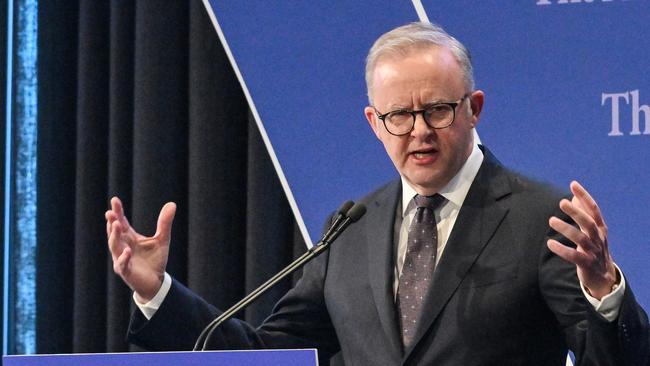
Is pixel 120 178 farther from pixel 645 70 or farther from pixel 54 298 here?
pixel 645 70

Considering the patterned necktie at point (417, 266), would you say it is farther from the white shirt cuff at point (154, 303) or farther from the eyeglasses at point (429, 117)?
the white shirt cuff at point (154, 303)

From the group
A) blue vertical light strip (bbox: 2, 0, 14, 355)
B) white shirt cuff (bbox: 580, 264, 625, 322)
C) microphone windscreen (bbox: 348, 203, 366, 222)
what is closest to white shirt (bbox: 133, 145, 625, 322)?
microphone windscreen (bbox: 348, 203, 366, 222)

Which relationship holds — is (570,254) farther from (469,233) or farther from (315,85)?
(315,85)

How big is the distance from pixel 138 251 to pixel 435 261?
65 cm

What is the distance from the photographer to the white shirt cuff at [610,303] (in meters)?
1.93

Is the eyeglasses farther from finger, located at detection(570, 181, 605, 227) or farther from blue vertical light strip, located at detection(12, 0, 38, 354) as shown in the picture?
blue vertical light strip, located at detection(12, 0, 38, 354)

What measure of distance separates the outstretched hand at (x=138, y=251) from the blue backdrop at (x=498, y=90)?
3.61 feet

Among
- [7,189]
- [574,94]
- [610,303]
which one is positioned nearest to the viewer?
[610,303]

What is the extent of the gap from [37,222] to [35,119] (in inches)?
15.2

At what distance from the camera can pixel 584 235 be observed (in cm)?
186

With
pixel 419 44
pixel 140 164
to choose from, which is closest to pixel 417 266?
pixel 419 44

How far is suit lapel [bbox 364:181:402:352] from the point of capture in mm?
2320

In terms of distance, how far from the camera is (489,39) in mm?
3125

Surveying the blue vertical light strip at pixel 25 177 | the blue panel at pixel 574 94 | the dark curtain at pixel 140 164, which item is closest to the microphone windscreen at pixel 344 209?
the blue panel at pixel 574 94
